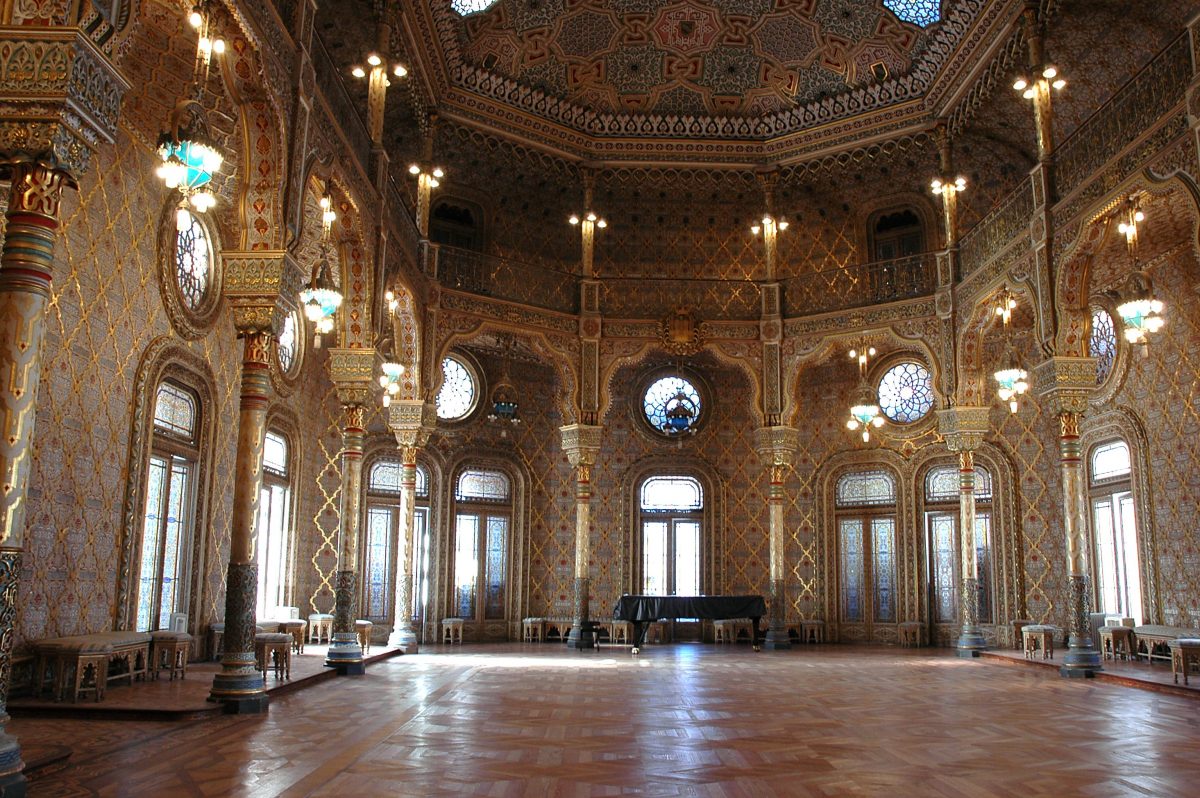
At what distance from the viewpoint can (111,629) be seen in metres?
11.4

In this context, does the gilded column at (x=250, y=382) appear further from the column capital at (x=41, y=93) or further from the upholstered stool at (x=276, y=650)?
the column capital at (x=41, y=93)

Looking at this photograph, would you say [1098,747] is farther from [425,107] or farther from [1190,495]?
[425,107]

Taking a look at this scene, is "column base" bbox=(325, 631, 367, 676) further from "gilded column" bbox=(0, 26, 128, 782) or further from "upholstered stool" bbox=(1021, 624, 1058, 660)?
"upholstered stool" bbox=(1021, 624, 1058, 660)

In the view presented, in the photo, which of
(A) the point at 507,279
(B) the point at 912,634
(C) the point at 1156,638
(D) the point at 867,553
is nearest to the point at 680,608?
(B) the point at 912,634

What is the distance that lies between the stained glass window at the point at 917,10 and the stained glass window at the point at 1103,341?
20.6 ft

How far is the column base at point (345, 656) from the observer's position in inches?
525

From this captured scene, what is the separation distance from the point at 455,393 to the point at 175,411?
30.6ft

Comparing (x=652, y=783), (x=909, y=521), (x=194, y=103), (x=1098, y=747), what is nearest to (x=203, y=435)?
(x=194, y=103)

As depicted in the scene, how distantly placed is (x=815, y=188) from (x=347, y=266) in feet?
41.4

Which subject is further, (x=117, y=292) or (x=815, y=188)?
(x=815, y=188)

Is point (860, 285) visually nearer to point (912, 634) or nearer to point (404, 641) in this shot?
point (912, 634)

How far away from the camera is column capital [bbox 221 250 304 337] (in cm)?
1016

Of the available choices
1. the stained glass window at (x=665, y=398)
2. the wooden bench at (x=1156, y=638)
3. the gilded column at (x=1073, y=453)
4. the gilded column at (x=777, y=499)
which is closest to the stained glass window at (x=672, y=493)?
the stained glass window at (x=665, y=398)

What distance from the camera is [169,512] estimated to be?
13.2 metres
